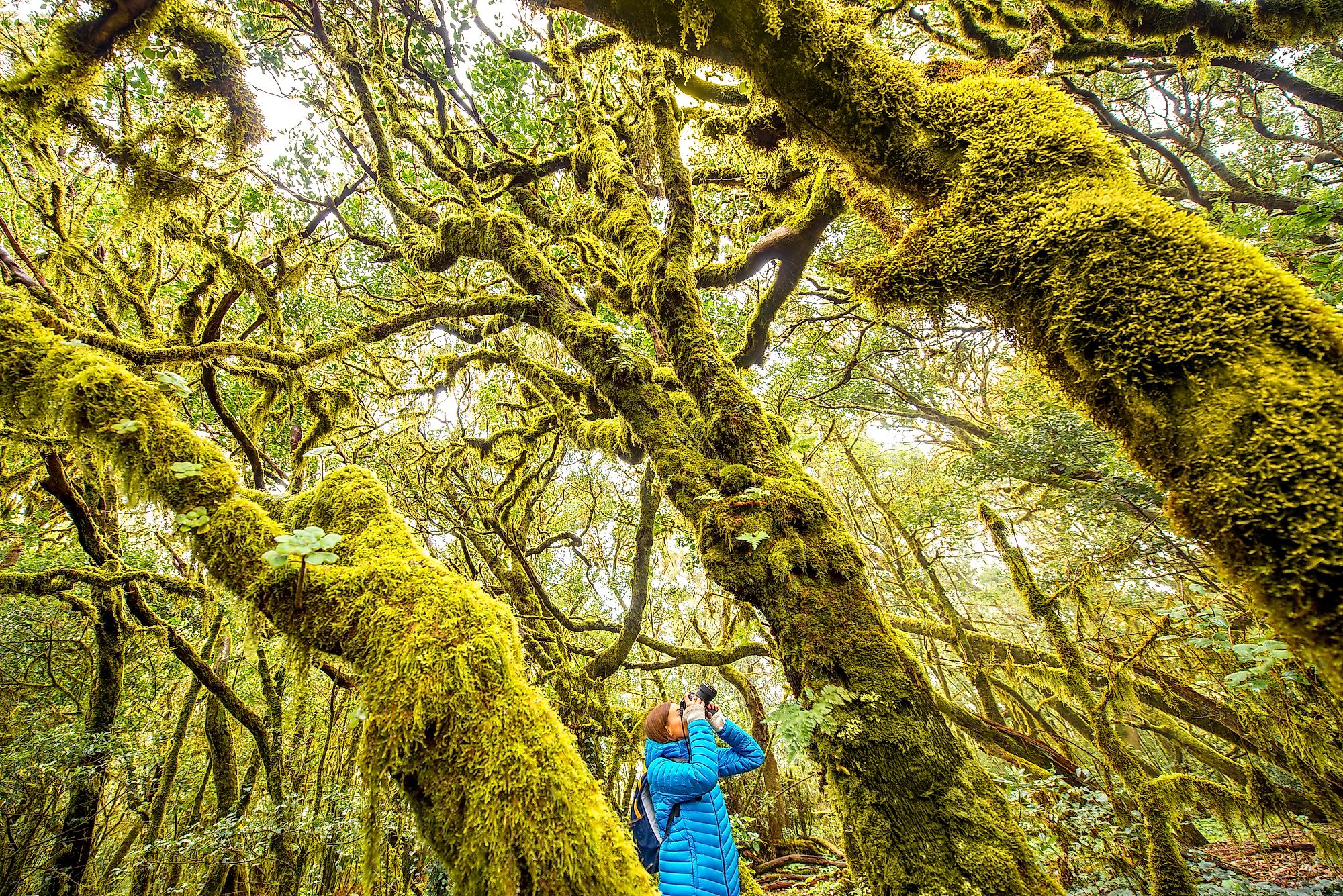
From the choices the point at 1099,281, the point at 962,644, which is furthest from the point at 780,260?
the point at 962,644

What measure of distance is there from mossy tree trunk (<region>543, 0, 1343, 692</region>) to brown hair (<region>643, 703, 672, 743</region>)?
3.08 meters

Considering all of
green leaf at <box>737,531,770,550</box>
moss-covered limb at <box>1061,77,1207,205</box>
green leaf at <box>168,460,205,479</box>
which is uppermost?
moss-covered limb at <box>1061,77,1207,205</box>

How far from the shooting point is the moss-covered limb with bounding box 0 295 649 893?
1.36 metres

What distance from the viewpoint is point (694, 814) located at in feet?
10.3

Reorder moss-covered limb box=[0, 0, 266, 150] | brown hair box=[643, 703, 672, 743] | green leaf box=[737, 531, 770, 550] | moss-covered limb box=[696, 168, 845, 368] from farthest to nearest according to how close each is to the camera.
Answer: moss-covered limb box=[696, 168, 845, 368] → brown hair box=[643, 703, 672, 743] → moss-covered limb box=[0, 0, 266, 150] → green leaf box=[737, 531, 770, 550]

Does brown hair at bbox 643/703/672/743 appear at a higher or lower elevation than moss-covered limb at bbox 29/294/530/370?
lower

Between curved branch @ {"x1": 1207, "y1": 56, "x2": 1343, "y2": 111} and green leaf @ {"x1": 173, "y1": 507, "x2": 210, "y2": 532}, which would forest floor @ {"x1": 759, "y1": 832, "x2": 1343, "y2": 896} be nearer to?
green leaf @ {"x1": 173, "y1": 507, "x2": 210, "y2": 532}

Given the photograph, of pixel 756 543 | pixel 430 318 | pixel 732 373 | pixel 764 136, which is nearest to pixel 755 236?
pixel 764 136

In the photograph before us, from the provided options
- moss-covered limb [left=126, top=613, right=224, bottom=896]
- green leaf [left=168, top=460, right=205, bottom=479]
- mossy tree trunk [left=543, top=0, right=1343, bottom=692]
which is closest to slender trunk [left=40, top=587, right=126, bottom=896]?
moss-covered limb [left=126, top=613, right=224, bottom=896]

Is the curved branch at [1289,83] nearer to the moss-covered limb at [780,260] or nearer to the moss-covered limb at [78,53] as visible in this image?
the moss-covered limb at [780,260]

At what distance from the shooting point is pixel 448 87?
228 inches

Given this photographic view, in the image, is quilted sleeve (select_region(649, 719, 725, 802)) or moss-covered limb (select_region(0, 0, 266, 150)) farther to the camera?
quilted sleeve (select_region(649, 719, 725, 802))

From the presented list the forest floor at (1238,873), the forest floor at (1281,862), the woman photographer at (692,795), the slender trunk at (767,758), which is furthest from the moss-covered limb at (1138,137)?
the slender trunk at (767,758)

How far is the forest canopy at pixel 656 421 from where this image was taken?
149 cm
